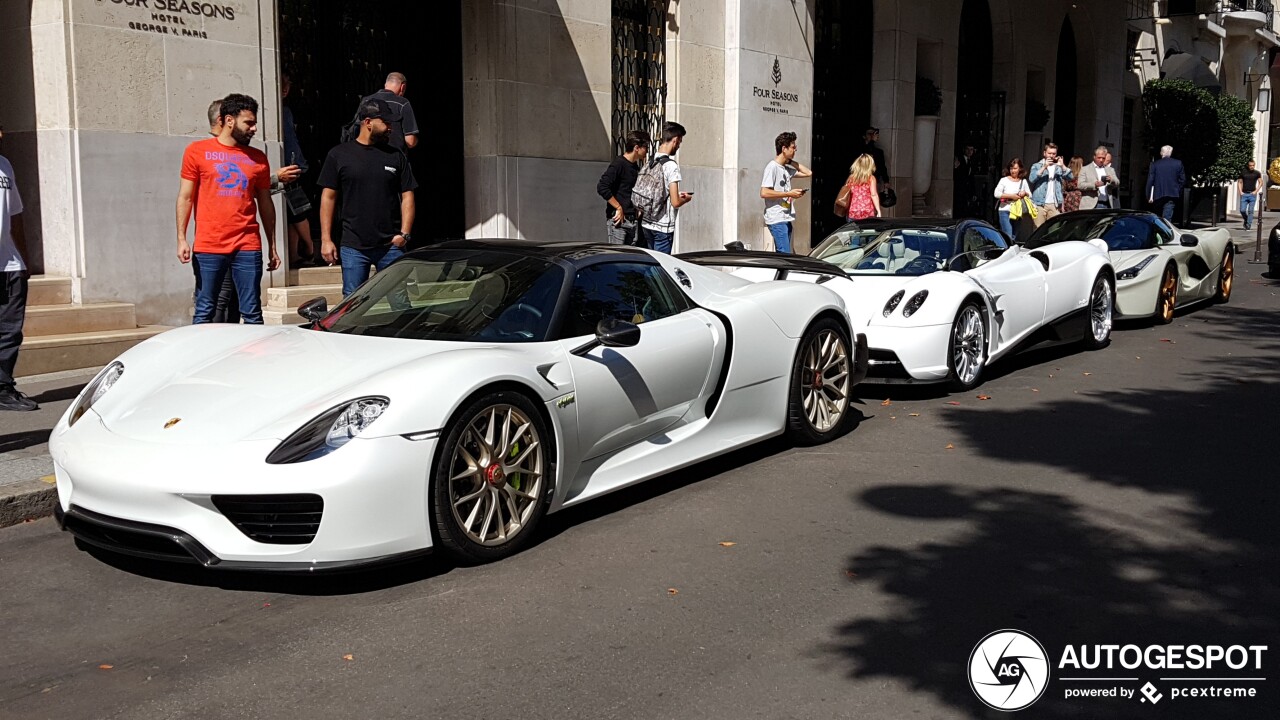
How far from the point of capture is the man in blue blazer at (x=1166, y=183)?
20.2 metres

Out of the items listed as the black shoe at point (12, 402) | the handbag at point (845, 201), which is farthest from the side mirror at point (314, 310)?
the handbag at point (845, 201)

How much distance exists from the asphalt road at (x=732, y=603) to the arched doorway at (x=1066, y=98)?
26154 millimetres

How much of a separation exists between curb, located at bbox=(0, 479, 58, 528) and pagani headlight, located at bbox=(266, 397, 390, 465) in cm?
183

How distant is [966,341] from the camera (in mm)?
8773

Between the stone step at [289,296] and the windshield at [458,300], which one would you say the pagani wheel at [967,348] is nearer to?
the windshield at [458,300]

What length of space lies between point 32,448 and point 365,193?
2742mm

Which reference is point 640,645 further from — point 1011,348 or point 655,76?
point 655,76

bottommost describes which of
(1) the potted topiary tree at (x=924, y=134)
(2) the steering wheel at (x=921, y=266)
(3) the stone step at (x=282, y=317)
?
(3) the stone step at (x=282, y=317)

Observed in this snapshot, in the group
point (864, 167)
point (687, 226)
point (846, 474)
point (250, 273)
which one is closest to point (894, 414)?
point (846, 474)

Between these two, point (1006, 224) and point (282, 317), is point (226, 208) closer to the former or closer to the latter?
point (282, 317)

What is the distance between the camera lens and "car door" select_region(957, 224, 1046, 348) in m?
9.20

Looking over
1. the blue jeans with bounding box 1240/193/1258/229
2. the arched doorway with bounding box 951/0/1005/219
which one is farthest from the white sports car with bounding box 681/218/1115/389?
the blue jeans with bounding box 1240/193/1258/229

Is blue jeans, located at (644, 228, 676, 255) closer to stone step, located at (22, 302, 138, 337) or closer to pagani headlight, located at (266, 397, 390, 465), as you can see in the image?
stone step, located at (22, 302, 138, 337)

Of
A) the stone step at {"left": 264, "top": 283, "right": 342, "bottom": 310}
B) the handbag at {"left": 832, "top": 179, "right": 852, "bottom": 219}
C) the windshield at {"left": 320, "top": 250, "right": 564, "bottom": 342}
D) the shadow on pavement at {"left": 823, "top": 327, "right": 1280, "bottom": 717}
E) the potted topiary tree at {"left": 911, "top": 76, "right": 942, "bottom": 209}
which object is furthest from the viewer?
the potted topiary tree at {"left": 911, "top": 76, "right": 942, "bottom": 209}
